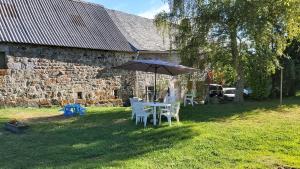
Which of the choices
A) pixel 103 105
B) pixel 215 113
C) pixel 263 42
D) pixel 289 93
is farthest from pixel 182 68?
pixel 289 93

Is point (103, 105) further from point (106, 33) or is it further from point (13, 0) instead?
point (13, 0)

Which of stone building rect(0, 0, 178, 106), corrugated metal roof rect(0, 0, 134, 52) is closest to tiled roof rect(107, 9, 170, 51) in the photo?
stone building rect(0, 0, 178, 106)

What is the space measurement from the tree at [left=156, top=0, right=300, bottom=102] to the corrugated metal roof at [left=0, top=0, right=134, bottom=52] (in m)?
4.15

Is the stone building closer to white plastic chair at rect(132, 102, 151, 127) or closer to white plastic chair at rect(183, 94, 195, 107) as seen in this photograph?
white plastic chair at rect(183, 94, 195, 107)

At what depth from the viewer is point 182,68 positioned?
40.2ft

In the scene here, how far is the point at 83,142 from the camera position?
905 centimetres

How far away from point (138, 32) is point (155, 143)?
15.0m

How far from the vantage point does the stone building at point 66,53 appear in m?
16.0


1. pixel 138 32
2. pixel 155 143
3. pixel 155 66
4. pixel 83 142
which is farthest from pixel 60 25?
pixel 155 143

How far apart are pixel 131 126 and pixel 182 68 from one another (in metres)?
2.77

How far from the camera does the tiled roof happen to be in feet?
71.3

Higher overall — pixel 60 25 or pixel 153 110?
pixel 60 25

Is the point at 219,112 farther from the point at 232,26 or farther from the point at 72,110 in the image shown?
the point at 72,110

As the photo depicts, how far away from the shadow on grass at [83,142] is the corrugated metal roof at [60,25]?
5.94 meters
